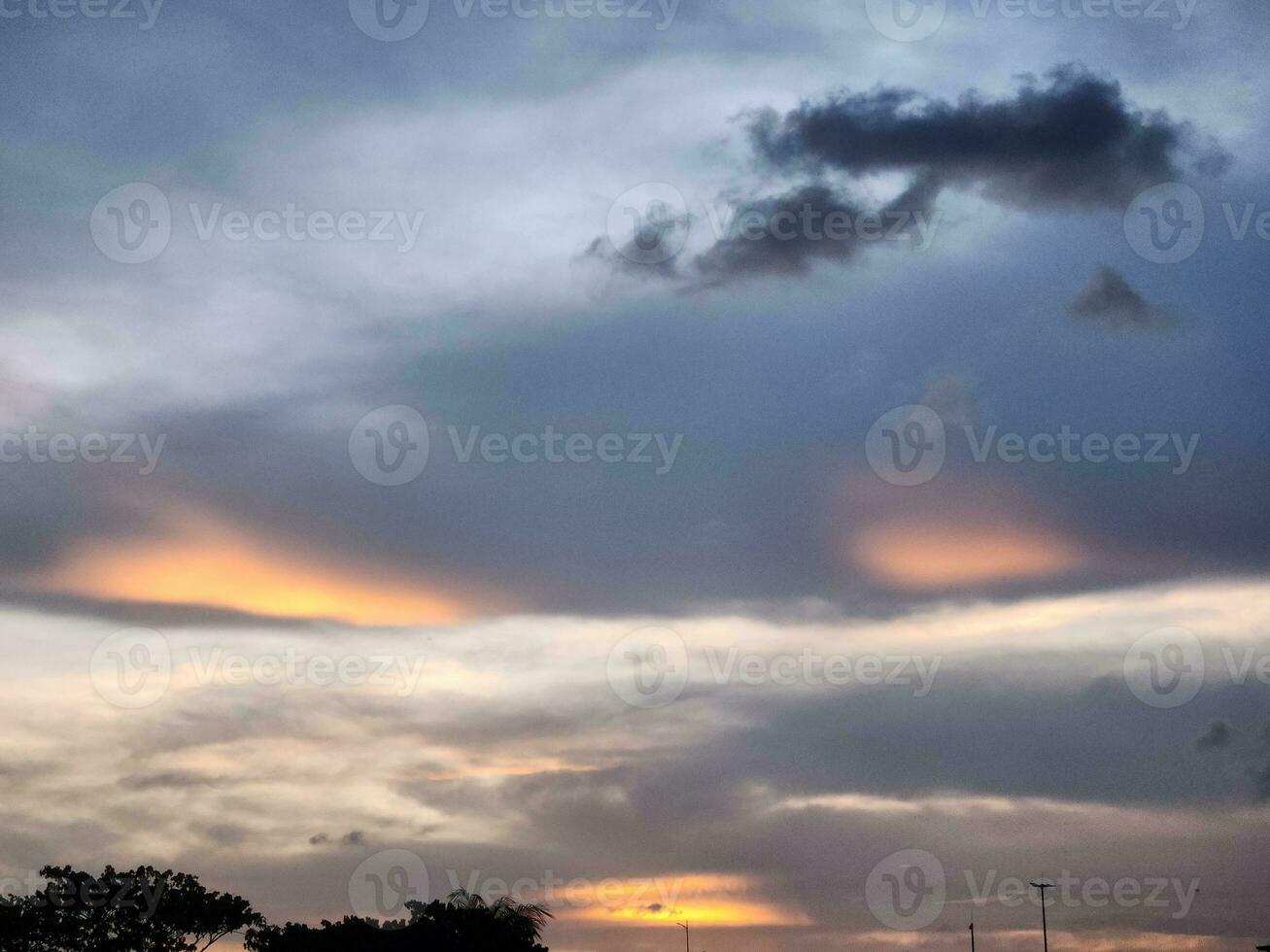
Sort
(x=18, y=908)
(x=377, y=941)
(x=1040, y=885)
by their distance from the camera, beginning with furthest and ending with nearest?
(x=1040, y=885) < (x=18, y=908) < (x=377, y=941)

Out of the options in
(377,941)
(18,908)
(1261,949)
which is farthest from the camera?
(1261,949)

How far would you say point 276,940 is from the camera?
90750 millimetres

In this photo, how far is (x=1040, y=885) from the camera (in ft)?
445

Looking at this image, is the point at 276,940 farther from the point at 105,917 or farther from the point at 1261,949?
the point at 1261,949

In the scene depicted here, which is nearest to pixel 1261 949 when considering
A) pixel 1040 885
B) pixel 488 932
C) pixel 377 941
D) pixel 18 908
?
pixel 1040 885

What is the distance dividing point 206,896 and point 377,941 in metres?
16.4

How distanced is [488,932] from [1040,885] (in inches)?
2685

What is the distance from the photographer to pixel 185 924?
3713 inches

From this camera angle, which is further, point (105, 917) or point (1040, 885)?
point (1040, 885)

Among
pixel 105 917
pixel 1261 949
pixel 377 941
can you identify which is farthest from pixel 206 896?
pixel 1261 949

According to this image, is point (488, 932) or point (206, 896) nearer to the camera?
point (488, 932)

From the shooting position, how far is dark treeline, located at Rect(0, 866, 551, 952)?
3393 inches

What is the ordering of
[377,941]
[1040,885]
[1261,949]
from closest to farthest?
[377,941] → [1261,949] → [1040,885]

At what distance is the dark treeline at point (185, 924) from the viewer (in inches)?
3393
